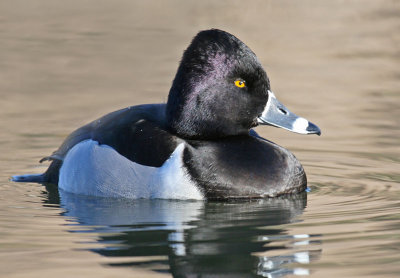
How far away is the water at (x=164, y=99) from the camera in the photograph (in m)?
5.52

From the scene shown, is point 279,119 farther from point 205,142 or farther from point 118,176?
point 118,176

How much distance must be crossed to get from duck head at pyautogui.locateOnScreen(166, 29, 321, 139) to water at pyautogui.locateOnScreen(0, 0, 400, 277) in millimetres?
687

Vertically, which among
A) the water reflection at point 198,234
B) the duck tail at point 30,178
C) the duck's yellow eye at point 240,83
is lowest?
the duck tail at point 30,178

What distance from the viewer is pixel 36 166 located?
8.91 metres

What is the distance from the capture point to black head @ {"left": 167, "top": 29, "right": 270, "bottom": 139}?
7246mm

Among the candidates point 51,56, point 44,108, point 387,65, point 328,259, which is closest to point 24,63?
point 51,56

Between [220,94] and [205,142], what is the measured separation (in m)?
0.42

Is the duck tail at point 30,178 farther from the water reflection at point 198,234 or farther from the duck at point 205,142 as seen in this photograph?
the duck at point 205,142

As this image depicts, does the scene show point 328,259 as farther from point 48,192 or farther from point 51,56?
point 51,56

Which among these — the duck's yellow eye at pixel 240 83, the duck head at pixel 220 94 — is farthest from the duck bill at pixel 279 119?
the duck's yellow eye at pixel 240 83

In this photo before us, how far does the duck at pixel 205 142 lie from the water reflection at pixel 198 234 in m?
0.13

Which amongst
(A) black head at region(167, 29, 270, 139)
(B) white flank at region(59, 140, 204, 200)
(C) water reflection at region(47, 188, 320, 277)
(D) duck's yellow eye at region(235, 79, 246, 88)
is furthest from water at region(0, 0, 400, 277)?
(D) duck's yellow eye at region(235, 79, 246, 88)

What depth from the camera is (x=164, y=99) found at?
8586mm

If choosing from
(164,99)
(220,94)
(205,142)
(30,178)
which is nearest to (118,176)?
(205,142)
